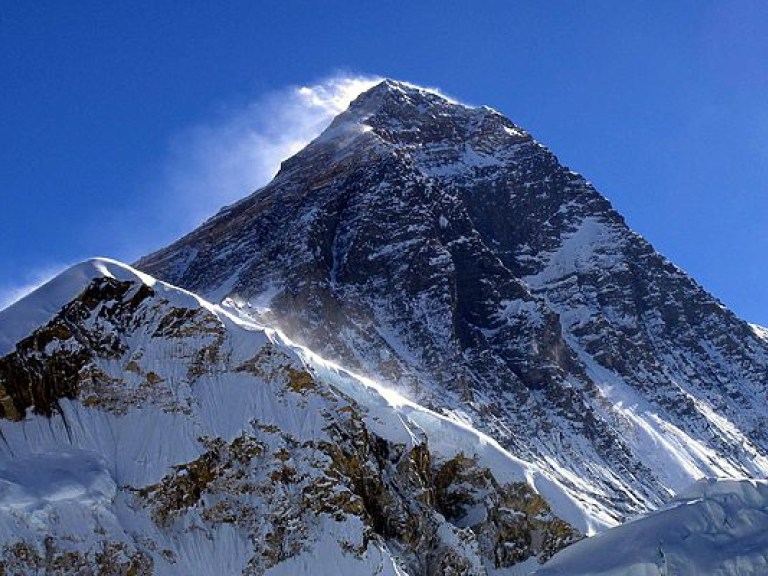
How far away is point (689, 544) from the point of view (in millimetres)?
21906

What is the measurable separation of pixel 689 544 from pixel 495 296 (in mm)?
128517

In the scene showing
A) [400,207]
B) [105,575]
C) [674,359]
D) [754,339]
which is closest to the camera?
[105,575]

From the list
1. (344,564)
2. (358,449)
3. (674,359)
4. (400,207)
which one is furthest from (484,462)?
(674,359)

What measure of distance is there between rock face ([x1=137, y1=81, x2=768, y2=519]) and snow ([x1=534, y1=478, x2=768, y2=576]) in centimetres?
7284

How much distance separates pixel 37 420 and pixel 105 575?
9.60 metres

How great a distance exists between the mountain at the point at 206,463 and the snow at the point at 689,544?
1234 inches

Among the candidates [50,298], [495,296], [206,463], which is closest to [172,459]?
[206,463]

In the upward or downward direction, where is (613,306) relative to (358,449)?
upward

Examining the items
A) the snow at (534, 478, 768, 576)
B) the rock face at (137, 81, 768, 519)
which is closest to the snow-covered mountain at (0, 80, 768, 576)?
the snow at (534, 478, 768, 576)

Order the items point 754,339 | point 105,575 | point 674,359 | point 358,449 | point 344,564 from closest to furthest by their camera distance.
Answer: point 105,575, point 344,564, point 358,449, point 674,359, point 754,339

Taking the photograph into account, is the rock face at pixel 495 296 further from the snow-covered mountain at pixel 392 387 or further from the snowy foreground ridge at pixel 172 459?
the snowy foreground ridge at pixel 172 459

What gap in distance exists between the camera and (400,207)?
490 ft

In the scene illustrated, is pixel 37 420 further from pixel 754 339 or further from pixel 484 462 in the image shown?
pixel 754 339

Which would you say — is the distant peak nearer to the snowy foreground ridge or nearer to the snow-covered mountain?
the snow-covered mountain
